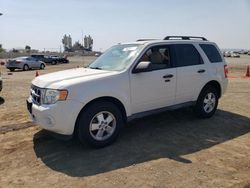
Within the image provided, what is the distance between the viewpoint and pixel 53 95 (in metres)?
→ 5.09

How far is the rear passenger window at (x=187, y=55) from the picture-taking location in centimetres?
672

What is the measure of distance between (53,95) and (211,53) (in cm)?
410

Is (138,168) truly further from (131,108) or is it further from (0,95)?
(0,95)

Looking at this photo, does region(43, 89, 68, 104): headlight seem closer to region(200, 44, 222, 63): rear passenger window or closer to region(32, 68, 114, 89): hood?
region(32, 68, 114, 89): hood

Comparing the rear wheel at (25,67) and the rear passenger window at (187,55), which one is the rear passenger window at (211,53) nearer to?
the rear passenger window at (187,55)

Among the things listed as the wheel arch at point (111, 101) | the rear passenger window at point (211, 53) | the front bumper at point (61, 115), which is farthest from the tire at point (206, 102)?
the front bumper at point (61, 115)

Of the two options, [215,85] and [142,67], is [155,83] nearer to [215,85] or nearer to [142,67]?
[142,67]

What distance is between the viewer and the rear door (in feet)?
21.8

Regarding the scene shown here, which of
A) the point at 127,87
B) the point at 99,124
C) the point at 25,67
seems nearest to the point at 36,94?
the point at 99,124

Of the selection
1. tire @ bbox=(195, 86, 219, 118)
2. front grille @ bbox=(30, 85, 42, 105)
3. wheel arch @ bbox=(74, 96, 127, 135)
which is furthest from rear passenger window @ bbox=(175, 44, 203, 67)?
front grille @ bbox=(30, 85, 42, 105)

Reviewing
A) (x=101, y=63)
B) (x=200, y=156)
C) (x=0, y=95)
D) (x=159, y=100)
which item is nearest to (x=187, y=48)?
(x=159, y=100)

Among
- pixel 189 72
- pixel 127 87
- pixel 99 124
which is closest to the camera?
pixel 99 124

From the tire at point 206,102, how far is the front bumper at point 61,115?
10.4 ft

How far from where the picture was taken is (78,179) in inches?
171
